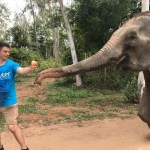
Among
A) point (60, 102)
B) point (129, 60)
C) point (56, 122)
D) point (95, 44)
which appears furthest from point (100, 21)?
point (129, 60)

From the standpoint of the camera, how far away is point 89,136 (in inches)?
289

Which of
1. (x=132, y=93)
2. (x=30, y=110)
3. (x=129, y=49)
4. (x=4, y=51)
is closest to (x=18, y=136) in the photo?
(x=4, y=51)

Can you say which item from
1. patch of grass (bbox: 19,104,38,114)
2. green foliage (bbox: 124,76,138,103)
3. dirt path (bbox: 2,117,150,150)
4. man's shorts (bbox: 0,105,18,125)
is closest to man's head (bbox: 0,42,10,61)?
man's shorts (bbox: 0,105,18,125)

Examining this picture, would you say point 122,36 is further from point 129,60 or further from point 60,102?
point 60,102

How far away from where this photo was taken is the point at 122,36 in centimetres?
393

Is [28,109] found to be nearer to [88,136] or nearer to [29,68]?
[88,136]

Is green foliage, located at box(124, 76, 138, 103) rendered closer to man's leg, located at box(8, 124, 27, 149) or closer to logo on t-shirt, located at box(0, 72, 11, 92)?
man's leg, located at box(8, 124, 27, 149)

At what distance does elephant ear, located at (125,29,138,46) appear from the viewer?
3.96 meters

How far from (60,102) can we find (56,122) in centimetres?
353

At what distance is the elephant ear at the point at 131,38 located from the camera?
156 inches

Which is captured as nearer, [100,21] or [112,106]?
[112,106]

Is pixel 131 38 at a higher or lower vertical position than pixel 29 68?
higher

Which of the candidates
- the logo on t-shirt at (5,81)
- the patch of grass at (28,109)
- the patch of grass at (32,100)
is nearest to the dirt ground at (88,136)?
the logo on t-shirt at (5,81)

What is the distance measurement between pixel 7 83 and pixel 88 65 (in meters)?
2.25
